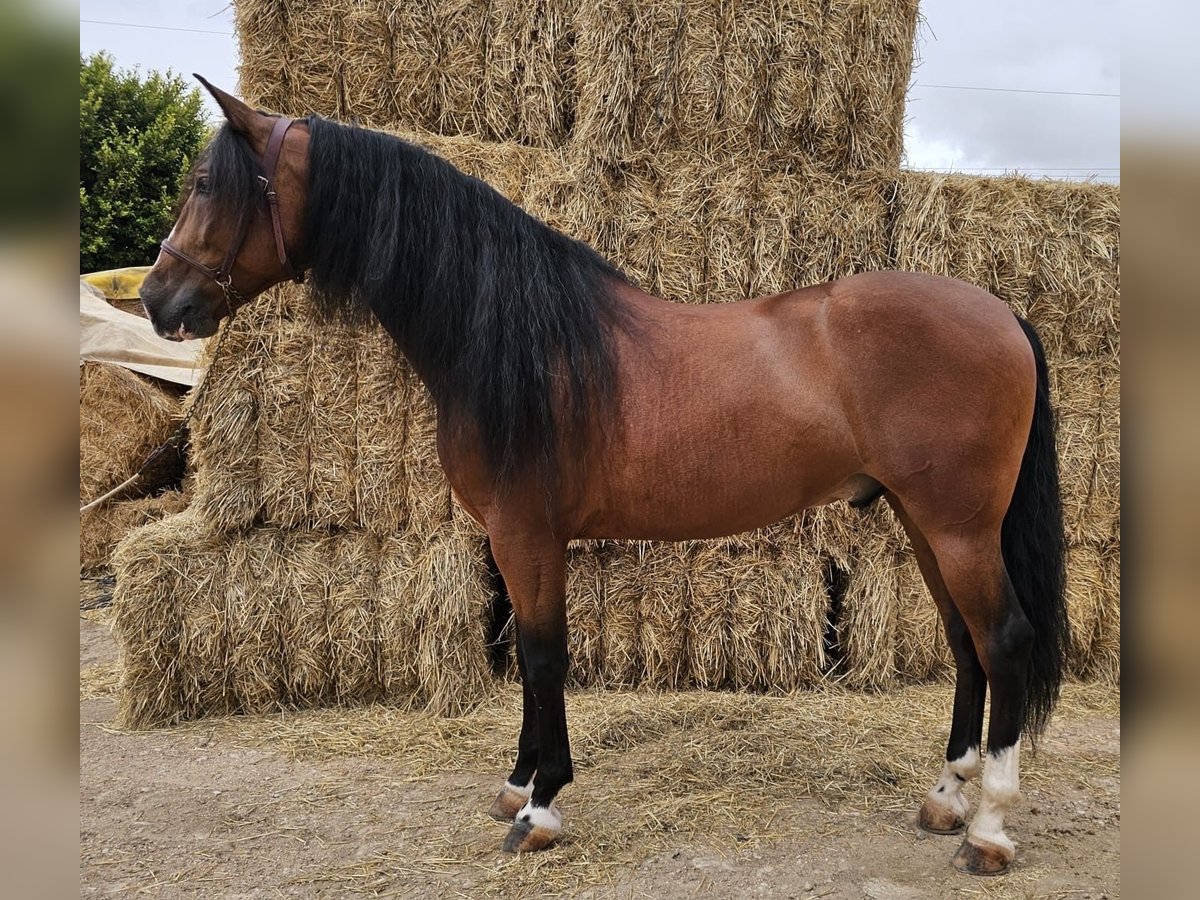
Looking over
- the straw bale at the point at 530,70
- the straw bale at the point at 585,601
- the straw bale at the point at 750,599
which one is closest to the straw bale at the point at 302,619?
the straw bale at the point at 585,601

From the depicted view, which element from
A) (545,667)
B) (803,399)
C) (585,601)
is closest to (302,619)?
(585,601)

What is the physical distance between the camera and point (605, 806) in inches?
116

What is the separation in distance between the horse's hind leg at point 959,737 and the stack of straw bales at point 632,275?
127cm

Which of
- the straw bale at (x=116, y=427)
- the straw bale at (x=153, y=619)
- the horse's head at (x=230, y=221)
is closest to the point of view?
the horse's head at (x=230, y=221)

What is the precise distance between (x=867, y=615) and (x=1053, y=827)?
147 cm

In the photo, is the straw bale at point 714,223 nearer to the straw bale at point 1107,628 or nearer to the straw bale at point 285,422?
the straw bale at point 285,422

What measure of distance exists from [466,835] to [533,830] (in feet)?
1.04

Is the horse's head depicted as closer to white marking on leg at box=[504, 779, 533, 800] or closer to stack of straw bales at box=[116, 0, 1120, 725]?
stack of straw bales at box=[116, 0, 1120, 725]

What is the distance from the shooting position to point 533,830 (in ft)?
8.60

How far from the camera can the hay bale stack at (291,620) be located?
12.6 ft

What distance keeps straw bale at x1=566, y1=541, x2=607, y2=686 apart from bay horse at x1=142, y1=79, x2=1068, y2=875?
53.0 inches

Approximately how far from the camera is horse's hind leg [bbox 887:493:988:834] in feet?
9.07

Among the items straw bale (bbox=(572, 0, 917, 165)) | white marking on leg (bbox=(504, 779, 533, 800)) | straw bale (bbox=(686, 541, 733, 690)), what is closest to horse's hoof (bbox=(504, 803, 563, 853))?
white marking on leg (bbox=(504, 779, 533, 800))

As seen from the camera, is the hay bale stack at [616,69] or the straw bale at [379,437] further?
the straw bale at [379,437]
